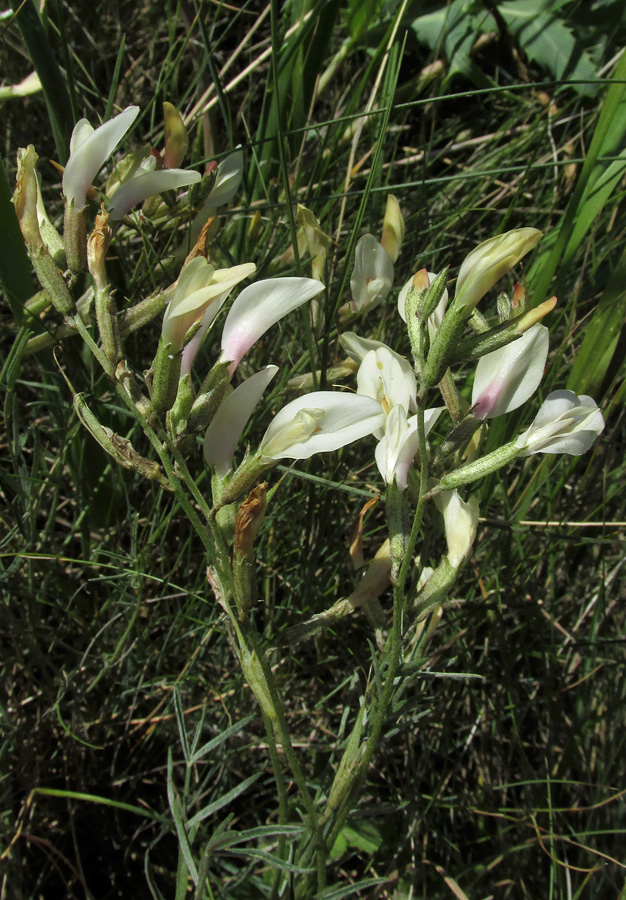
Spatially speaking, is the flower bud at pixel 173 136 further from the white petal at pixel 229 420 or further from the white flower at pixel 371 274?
the white petal at pixel 229 420

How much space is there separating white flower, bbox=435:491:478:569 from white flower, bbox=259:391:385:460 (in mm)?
129

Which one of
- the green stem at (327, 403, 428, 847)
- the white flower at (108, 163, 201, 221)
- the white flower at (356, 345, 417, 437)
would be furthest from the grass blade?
the green stem at (327, 403, 428, 847)

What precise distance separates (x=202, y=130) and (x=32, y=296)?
55cm

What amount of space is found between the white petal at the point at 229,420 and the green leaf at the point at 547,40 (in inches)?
49.6

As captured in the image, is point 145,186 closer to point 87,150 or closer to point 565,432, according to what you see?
point 87,150

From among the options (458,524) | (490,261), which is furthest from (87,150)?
(458,524)

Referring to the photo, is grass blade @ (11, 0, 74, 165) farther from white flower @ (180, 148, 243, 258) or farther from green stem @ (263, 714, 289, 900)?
green stem @ (263, 714, 289, 900)

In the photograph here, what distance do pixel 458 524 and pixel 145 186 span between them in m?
0.49

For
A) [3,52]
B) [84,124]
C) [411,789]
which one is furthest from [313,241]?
[3,52]

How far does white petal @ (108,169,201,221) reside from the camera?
767mm

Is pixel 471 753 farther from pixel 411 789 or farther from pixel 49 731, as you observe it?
pixel 49 731

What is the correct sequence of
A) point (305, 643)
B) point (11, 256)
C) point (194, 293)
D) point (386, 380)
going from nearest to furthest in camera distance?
point (194, 293), point (386, 380), point (11, 256), point (305, 643)

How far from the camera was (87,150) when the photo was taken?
2.40ft

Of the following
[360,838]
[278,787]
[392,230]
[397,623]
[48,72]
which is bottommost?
[360,838]
